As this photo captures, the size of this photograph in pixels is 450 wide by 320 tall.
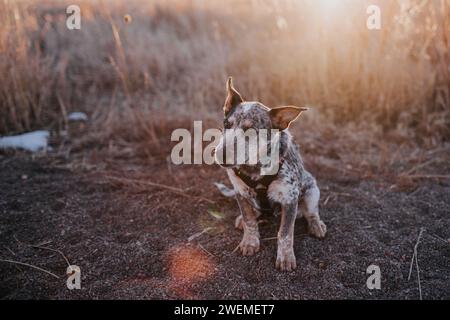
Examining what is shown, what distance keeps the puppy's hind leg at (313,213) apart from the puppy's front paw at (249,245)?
1.84 ft

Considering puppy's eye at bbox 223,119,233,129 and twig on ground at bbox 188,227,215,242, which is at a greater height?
puppy's eye at bbox 223,119,233,129

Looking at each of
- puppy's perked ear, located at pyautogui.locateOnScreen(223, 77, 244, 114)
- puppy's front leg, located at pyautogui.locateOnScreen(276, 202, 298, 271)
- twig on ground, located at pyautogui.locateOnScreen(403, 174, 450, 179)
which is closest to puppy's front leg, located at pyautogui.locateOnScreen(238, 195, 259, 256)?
puppy's front leg, located at pyautogui.locateOnScreen(276, 202, 298, 271)

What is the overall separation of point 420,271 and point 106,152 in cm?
410

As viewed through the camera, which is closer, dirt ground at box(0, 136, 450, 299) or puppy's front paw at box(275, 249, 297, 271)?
dirt ground at box(0, 136, 450, 299)

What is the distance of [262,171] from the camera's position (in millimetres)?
3188

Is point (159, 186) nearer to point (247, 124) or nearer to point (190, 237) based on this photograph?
point (190, 237)

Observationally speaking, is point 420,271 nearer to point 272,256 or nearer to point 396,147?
point 272,256

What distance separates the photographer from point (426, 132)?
575cm

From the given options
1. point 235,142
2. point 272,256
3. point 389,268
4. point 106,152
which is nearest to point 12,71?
point 106,152

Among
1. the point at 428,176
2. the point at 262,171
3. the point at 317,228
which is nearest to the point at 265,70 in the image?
the point at 428,176

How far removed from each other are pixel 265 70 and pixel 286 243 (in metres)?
4.84

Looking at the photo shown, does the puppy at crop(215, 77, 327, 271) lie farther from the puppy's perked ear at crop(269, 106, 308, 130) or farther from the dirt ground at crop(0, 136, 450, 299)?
the dirt ground at crop(0, 136, 450, 299)

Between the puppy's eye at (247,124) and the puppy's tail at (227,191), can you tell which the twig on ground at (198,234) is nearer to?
the puppy's tail at (227,191)

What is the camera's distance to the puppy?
3090 millimetres
